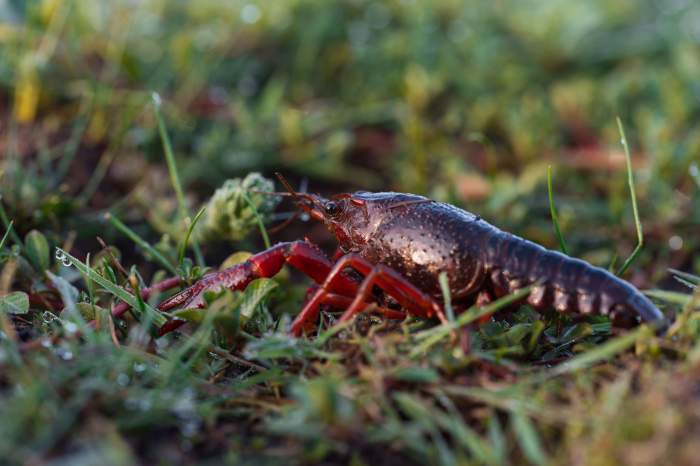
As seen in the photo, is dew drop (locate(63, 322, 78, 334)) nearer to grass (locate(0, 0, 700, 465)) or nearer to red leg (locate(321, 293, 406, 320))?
grass (locate(0, 0, 700, 465))

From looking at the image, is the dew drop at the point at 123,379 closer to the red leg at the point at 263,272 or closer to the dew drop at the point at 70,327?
the dew drop at the point at 70,327

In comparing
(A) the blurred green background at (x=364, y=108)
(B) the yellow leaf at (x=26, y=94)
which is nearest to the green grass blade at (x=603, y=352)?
(A) the blurred green background at (x=364, y=108)

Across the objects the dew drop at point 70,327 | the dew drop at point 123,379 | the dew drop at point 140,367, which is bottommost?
the dew drop at point 140,367

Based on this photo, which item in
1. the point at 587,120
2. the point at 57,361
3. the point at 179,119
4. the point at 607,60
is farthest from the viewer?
the point at 607,60

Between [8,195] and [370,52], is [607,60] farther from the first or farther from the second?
[8,195]

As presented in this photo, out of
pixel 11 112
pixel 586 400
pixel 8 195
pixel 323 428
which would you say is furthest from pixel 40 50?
pixel 586 400

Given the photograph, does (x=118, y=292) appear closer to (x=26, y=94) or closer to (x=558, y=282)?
(x=558, y=282)
